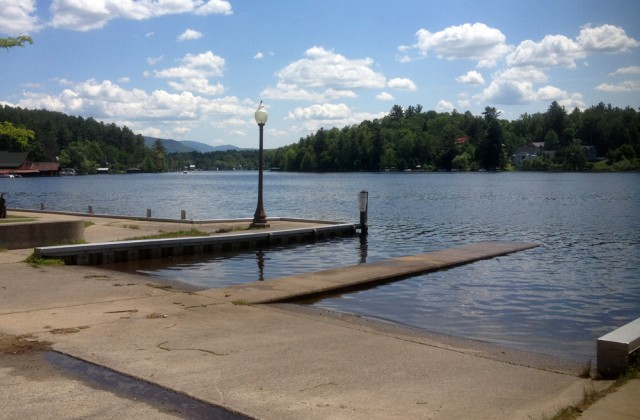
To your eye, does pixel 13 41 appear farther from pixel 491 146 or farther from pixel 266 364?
pixel 491 146

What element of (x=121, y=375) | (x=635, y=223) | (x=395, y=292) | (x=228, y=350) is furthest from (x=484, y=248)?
(x=635, y=223)

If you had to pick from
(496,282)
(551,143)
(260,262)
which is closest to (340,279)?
(496,282)

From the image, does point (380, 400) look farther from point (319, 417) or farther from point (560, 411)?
point (560, 411)

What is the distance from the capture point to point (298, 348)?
7.82 metres

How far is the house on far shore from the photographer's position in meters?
170

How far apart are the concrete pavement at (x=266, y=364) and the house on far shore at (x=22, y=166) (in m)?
176

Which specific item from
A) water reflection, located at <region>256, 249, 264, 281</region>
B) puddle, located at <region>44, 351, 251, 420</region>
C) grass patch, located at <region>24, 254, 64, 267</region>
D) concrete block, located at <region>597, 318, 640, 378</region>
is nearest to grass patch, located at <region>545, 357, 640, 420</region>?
concrete block, located at <region>597, 318, 640, 378</region>

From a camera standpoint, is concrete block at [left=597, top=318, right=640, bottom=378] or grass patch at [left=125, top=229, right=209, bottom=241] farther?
grass patch at [left=125, top=229, right=209, bottom=241]

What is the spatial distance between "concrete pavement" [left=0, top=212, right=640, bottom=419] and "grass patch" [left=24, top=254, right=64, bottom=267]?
4.04 metres

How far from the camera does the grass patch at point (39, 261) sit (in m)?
14.7

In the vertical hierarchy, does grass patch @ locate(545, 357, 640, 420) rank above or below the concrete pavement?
above

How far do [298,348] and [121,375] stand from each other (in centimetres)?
217

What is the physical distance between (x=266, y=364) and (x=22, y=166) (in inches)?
7654

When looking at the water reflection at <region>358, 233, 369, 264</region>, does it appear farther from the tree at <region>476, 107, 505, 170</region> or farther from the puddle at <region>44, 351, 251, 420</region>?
the tree at <region>476, 107, 505, 170</region>
